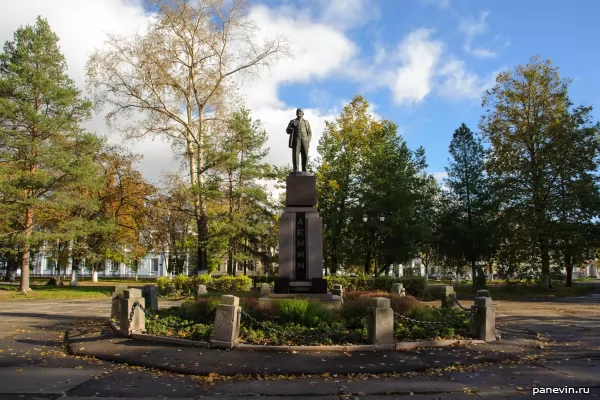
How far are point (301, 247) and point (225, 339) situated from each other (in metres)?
5.32

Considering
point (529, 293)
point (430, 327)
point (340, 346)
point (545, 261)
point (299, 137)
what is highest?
point (299, 137)

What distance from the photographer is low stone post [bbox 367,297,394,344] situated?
9.12 metres

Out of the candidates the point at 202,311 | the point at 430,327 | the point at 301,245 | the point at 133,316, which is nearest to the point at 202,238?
the point at 301,245

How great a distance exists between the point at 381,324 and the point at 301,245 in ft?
16.9

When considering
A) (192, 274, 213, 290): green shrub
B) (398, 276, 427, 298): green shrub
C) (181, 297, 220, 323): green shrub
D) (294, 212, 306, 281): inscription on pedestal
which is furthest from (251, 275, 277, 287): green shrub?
(181, 297, 220, 323): green shrub

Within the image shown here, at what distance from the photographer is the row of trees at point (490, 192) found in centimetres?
3369

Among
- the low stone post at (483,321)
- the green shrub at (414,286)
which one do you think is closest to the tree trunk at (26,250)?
the green shrub at (414,286)

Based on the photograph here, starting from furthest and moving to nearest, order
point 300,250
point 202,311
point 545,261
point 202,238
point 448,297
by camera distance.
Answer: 1. point 545,261
2. point 202,238
3. point 448,297
4. point 300,250
5. point 202,311

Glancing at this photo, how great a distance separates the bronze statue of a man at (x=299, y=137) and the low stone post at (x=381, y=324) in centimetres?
702

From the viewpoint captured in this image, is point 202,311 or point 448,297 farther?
point 448,297

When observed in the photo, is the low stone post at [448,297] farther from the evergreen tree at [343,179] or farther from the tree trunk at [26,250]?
the tree trunk at [26,250]

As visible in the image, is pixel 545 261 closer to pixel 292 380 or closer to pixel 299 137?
pixel 299 137

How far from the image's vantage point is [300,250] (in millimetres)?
13906

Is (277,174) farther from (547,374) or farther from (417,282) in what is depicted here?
(547,374)
